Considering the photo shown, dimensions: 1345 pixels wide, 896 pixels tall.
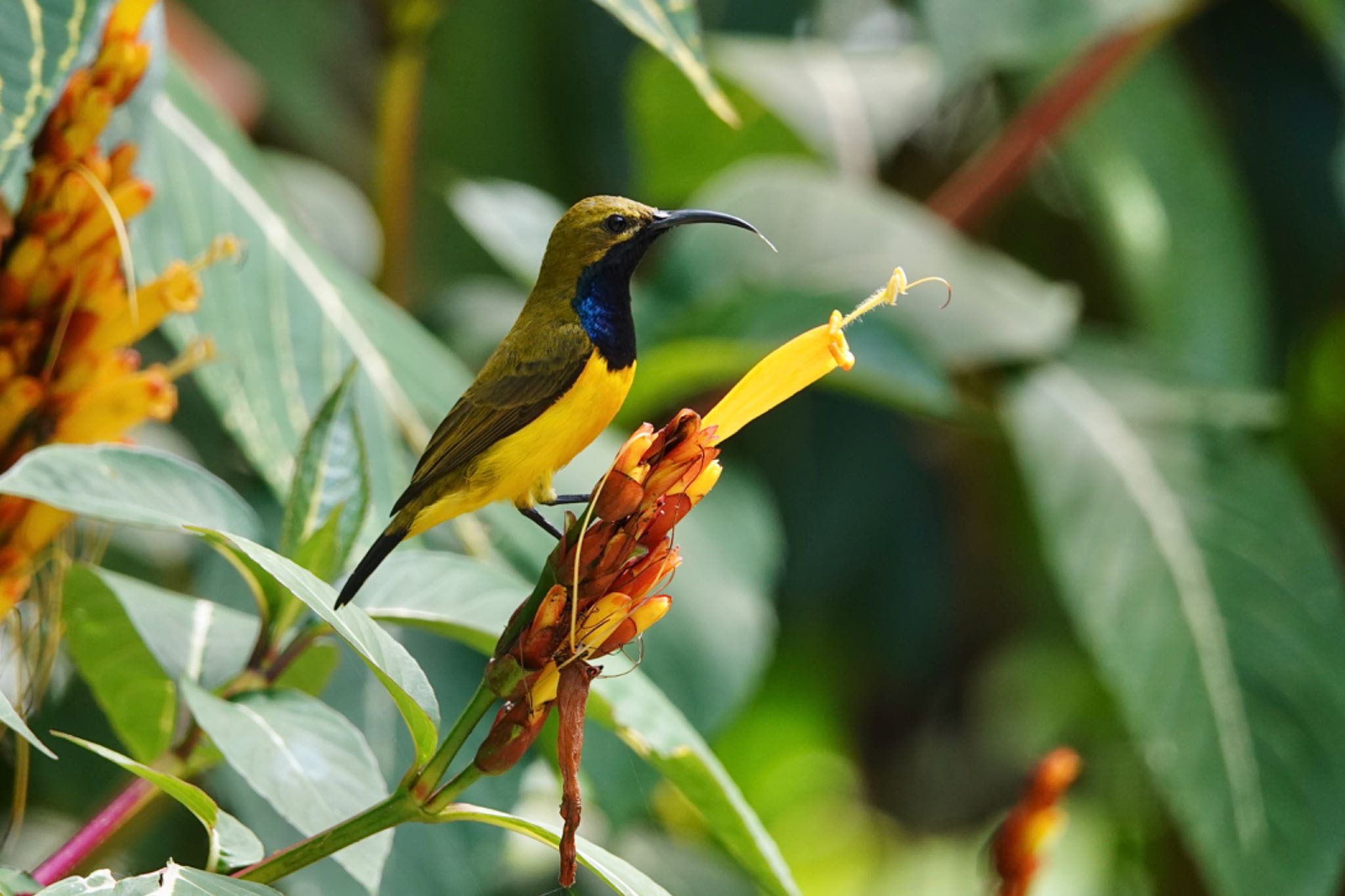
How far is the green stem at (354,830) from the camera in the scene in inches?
24.0

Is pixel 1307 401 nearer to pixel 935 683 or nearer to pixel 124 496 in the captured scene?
pixel 935 683

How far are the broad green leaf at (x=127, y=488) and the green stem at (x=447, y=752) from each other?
16 cm

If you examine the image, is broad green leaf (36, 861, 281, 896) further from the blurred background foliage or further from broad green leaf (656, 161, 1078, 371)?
broad green leaf (656, 161, 1078, 371)

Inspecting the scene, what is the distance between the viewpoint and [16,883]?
2.03 ft

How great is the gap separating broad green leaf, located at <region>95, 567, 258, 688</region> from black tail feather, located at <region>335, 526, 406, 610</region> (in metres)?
0.20

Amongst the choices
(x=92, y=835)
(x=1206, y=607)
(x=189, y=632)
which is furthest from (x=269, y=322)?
(x=1206, y=607)

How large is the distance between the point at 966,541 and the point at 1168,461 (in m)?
0.80

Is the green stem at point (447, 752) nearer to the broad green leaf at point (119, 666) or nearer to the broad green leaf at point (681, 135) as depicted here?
the broad green leaf at point (119, 666)

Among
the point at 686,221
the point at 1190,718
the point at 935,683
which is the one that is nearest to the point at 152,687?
the point at 686,221

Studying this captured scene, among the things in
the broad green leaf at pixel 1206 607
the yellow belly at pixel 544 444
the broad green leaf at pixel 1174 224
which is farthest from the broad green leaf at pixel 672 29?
the broad green leaf at pixel 1174 224

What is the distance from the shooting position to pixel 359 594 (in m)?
0.81

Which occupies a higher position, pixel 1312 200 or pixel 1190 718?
pixel 1312 200

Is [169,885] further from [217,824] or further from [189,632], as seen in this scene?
[189,632]

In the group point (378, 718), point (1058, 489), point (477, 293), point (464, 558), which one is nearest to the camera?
point (464, 558)
